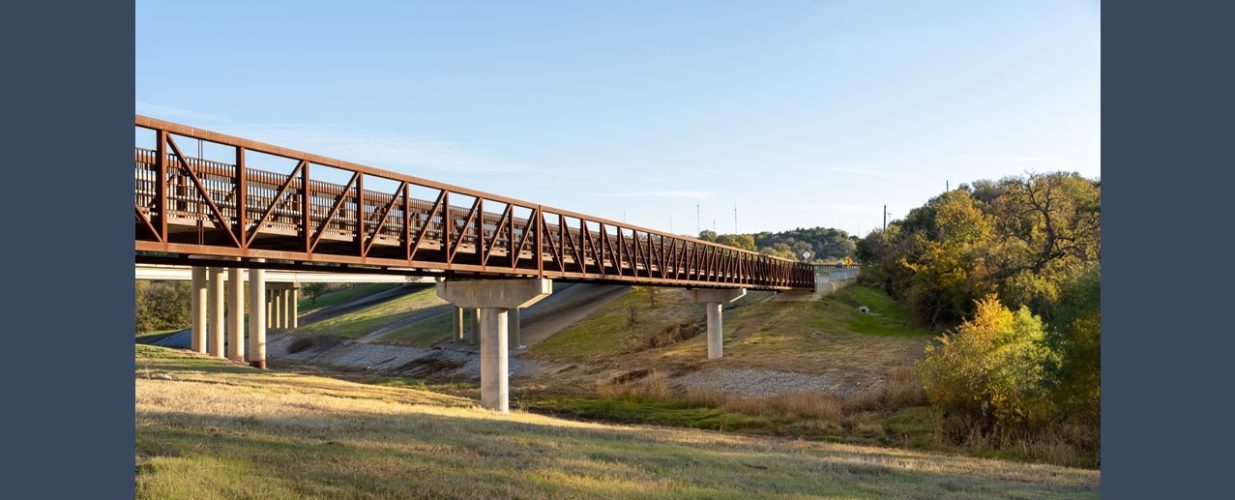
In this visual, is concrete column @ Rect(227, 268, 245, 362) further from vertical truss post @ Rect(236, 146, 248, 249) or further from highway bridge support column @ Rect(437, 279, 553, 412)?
vertical truss post @ Rect(236, 146, 248, 249)

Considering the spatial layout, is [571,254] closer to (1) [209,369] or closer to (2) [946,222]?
(1) [209,369]

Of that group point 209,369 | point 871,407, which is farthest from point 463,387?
point 871,407

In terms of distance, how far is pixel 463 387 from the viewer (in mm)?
55500

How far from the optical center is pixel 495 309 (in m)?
37.8

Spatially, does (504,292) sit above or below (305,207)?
below

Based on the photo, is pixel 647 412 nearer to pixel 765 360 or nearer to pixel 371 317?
pixel 765 360

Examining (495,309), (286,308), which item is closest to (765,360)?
(495,309)

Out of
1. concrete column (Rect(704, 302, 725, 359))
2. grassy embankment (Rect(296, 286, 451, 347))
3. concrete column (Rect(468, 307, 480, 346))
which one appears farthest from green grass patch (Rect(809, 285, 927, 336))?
grassy embankment (Rect(296, 286, 451, 347))

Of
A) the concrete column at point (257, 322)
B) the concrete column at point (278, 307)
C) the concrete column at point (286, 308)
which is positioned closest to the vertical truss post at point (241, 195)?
the concrete column at point (257, 322)

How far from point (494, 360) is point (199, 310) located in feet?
148

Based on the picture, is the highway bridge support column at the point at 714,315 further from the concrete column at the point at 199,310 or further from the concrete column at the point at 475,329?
the concrete column at the point at 199,310

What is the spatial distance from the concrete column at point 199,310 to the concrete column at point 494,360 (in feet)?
133

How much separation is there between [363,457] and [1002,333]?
27936 mm

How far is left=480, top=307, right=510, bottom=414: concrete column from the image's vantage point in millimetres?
37438
